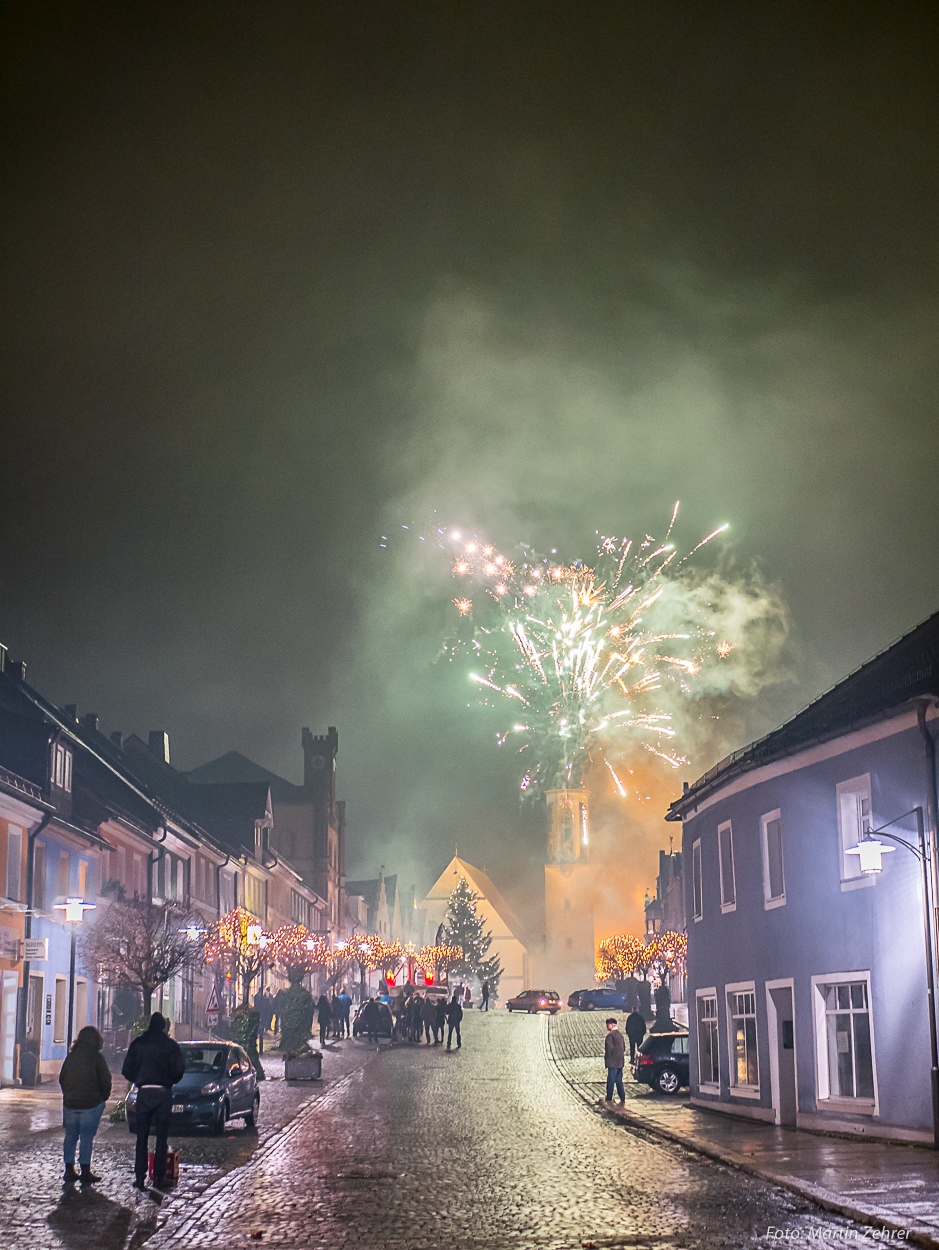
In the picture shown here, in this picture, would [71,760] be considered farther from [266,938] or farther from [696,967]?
[696,967]

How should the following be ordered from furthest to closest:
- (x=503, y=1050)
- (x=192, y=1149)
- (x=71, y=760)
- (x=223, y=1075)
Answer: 1. (x=503, y=1050)
2. (x=71, y=760)
3. (x=223, y=1075)
4. (x=192, y=1149)

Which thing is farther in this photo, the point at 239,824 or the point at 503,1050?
the point at 239,824

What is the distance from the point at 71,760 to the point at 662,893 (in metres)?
69.8

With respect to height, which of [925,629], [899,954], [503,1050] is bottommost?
[503,1050]

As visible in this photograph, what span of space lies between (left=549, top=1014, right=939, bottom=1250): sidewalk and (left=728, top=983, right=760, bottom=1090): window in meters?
0.78

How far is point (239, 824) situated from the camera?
79938 mm

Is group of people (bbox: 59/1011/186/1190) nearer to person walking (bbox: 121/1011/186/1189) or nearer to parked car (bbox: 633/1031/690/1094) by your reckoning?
person walking (bbox: 121/1011/186/1189)

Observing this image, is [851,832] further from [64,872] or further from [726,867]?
[64,872]

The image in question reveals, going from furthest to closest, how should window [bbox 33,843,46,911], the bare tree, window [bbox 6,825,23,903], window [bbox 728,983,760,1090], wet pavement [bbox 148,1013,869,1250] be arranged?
window [bbox 33,843,46,911]
the bare tree
window [bbox 6,825,23,903]
window [bbox 728,983,760,1090]
wet pavement [bbox 148,1013,869,1250]

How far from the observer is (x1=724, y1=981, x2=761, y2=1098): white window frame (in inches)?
1048

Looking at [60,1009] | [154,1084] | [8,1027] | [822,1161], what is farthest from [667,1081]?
[154,1084]

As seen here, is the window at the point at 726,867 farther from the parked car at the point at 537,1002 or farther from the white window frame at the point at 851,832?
the parked car at the point at 537,1002

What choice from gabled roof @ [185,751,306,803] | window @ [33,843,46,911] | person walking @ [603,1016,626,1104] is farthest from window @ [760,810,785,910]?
gabled roof @ [185,751,306,803]

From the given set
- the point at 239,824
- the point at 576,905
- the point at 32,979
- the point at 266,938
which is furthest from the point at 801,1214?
the point at 576,905
